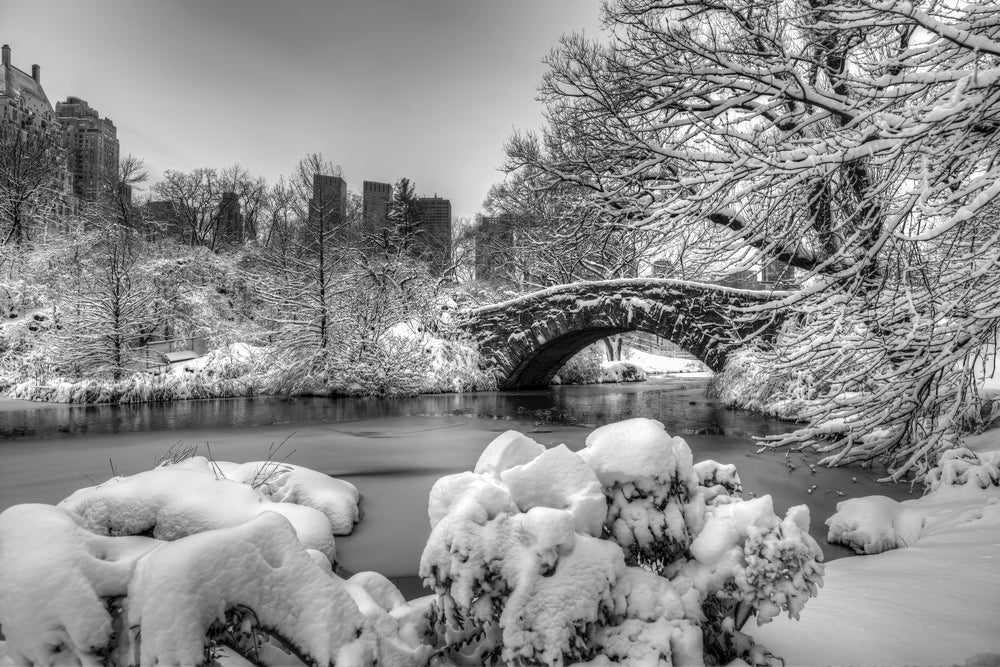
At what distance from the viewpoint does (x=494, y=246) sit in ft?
80.2

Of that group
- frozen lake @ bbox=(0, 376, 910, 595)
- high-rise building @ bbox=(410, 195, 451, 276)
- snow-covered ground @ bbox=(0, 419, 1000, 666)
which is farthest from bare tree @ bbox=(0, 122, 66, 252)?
snow-covered ground @ bbox=(0, 419, 1000, 666)

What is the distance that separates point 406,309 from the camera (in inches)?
634

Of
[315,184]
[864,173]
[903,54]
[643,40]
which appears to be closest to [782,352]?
[864,173]

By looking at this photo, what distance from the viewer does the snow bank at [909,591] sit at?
1.93 m

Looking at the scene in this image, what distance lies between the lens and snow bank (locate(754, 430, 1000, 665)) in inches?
76.2

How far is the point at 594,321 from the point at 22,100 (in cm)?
3501

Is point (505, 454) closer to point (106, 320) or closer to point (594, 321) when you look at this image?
point (594, 321)

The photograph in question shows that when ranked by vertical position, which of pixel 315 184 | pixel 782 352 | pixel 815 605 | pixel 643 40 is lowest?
pixel 815 605

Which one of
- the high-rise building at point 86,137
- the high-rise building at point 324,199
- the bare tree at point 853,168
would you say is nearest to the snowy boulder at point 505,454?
the bare tree at point 853,168

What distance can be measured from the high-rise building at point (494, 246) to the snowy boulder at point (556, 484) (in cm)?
1996

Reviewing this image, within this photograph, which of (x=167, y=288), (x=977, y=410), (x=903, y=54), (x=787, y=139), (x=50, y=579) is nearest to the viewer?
(x=50, y=579)

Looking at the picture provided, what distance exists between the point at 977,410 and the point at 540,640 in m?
6.36

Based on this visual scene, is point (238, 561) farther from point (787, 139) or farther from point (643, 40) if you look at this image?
point (643, 40)

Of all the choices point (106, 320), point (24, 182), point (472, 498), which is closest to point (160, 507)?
point (472, 498)
